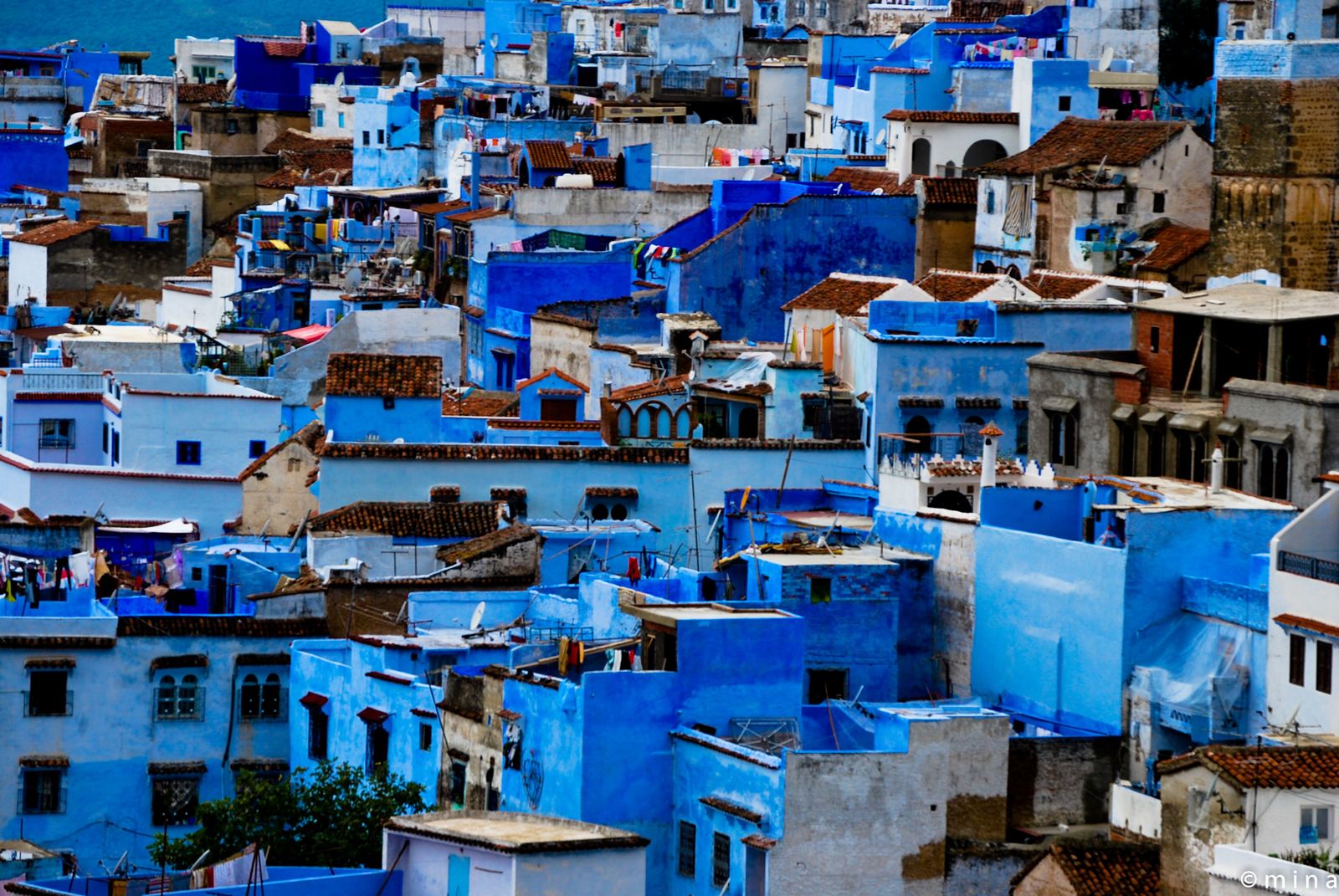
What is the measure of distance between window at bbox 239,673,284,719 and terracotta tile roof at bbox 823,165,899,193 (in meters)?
26.2

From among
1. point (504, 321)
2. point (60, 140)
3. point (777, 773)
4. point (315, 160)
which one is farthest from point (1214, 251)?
point (60, 140)

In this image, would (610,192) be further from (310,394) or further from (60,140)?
(60,140)

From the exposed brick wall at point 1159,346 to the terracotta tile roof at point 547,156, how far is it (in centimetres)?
2541

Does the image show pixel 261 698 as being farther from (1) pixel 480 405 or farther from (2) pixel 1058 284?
(2) pixel 1058 284

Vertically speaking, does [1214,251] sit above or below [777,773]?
above

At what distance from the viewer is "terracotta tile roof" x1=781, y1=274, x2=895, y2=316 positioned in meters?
58.5

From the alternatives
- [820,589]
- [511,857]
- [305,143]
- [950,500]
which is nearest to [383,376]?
[950,500]

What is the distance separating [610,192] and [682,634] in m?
35.2

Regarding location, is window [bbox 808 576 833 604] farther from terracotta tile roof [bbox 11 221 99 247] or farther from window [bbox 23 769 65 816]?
terracotta tile roof [bbox 11 221 99 247]

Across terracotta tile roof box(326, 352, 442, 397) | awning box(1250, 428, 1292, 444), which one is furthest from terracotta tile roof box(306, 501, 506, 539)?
awning box(1250, 428, 1292, 444)

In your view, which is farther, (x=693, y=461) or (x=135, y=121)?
(x=135, y=121)

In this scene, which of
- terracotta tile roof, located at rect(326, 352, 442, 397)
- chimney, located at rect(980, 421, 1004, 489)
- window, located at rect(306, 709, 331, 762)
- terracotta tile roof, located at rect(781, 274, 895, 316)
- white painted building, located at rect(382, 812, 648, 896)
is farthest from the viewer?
terracotta tile roof, located at rect(781, 274, 895, 316)

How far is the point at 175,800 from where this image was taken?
45.5 metres

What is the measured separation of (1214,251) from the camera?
60250mm
